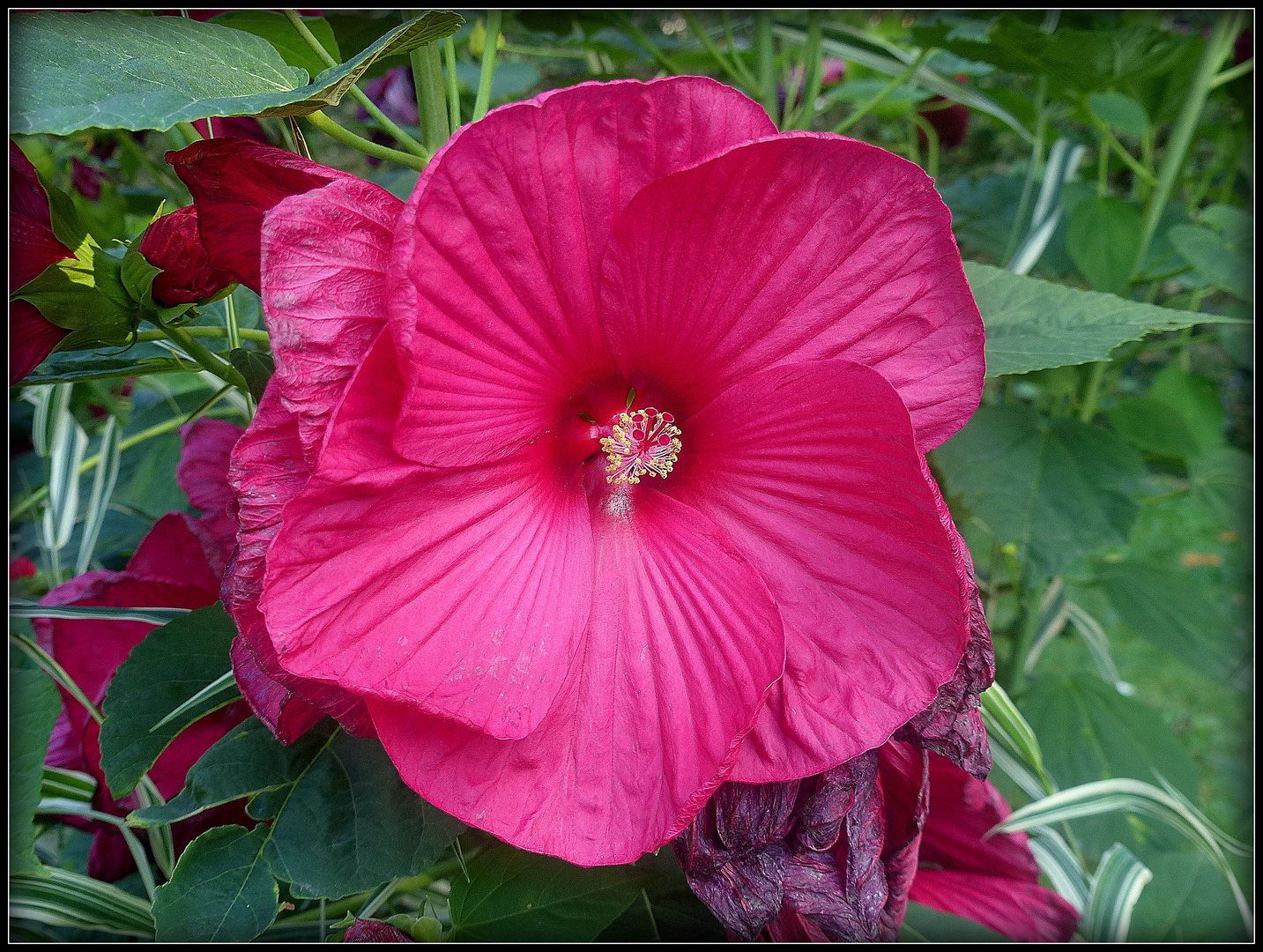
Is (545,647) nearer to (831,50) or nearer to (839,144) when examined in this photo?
(839,144)

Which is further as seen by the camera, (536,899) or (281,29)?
(281,29)

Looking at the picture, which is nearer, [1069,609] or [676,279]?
[676,279]

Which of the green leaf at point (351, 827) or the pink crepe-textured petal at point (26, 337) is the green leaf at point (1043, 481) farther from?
the pink crepe-textured petal at point (26, 337)

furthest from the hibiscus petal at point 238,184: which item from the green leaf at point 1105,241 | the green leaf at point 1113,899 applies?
the green leaf at point 1105,241

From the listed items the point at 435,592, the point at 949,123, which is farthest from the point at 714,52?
the point at 949,123

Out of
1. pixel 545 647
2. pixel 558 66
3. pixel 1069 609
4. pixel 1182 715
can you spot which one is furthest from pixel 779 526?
pixel 558 66

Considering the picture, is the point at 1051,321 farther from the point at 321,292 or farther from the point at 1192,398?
the point at 1192,398
